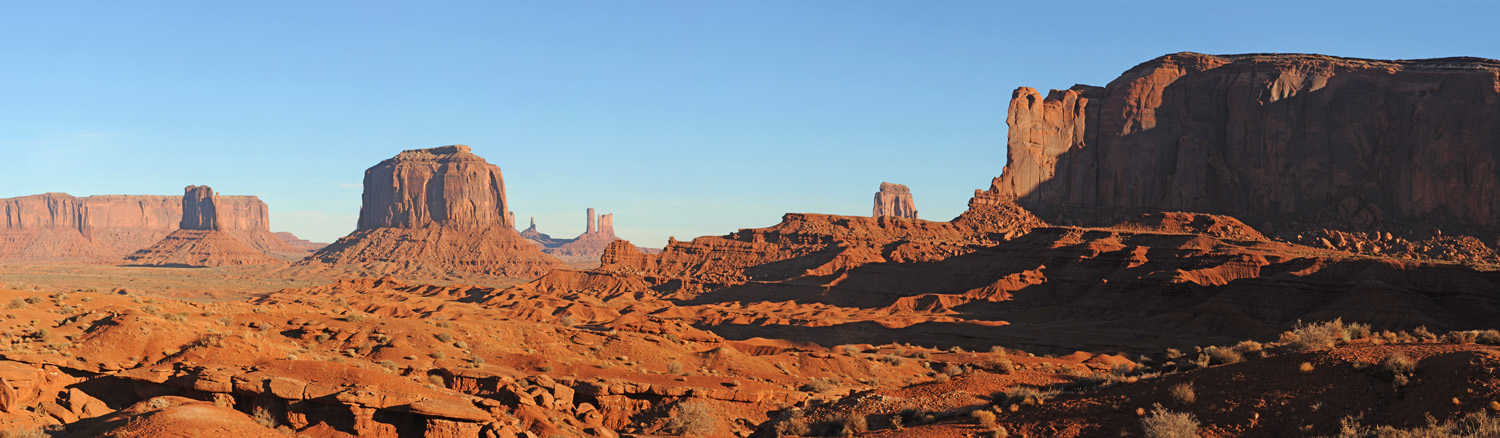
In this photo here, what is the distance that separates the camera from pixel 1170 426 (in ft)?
49.2

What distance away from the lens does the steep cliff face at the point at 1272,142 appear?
3851 inches

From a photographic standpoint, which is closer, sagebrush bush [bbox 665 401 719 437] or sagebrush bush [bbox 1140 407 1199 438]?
sagebrush bush [bbox 1140 407 1199 438]

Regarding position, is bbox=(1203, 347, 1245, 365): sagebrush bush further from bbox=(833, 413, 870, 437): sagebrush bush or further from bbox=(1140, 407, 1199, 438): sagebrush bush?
bbox=(833, 413, 870, 437): sagebrush bush

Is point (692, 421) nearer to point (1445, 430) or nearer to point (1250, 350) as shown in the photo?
point (1250, 350)

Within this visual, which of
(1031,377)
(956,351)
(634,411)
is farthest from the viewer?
(956,351)

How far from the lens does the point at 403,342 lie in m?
31.8

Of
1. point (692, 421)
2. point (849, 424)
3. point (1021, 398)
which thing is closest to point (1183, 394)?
point (1021, 398)

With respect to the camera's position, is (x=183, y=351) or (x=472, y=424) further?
(x=183, y=351)

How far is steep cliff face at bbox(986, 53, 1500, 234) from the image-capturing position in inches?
3851

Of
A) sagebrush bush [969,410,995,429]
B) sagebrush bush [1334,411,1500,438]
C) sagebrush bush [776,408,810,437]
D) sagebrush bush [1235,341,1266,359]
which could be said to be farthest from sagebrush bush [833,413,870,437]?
sagebrush bush [1235,341,1266,359]

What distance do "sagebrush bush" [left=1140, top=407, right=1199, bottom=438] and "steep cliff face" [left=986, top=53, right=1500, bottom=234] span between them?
95891mm

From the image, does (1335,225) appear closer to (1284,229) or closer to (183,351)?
(1284,229)

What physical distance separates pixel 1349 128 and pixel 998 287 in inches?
1871

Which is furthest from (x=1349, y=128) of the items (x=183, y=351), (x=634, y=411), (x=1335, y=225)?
(x=183, y=351)
